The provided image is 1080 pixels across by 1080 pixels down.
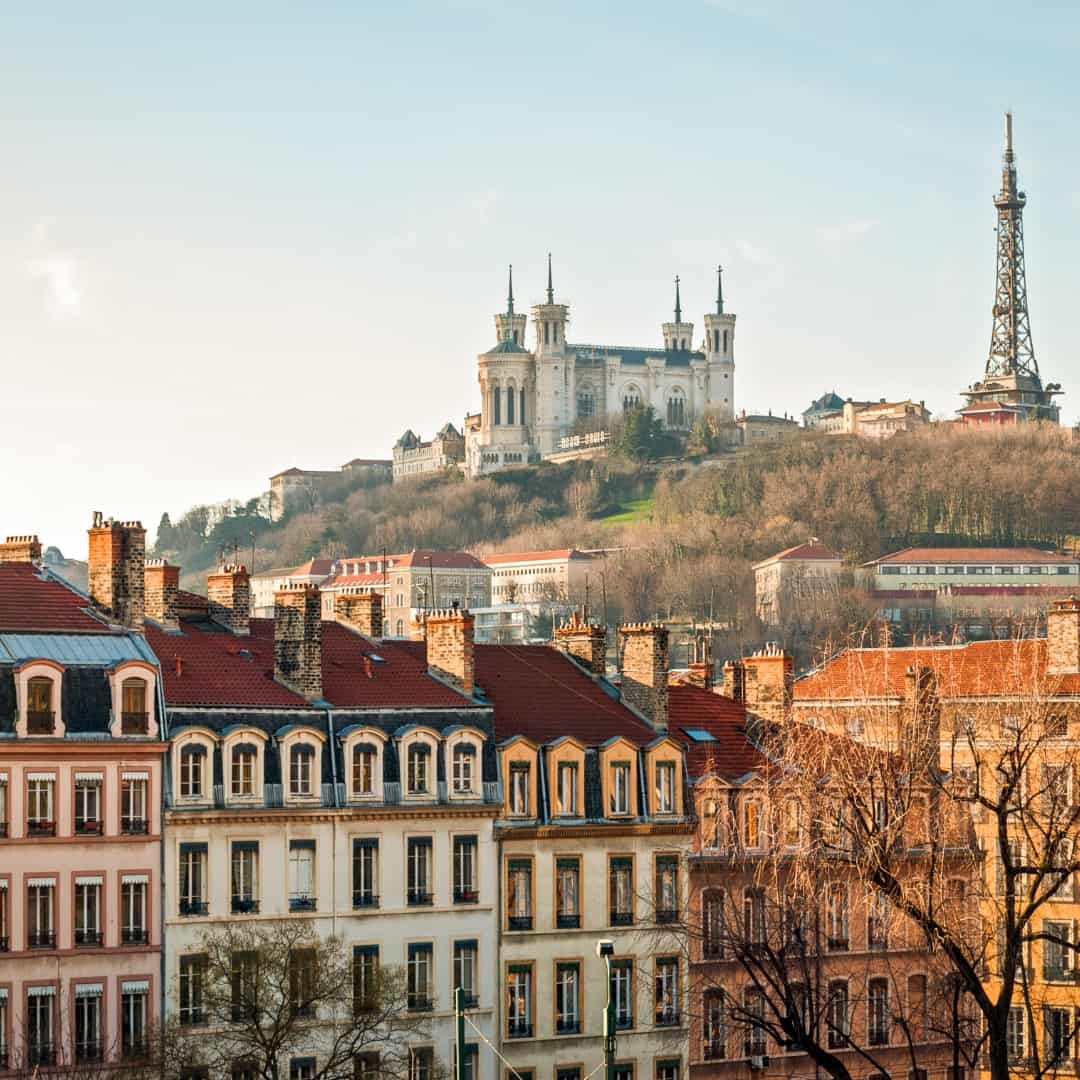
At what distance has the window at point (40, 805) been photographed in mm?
52500

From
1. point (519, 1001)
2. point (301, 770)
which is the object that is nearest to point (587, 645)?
point (519, 1001)

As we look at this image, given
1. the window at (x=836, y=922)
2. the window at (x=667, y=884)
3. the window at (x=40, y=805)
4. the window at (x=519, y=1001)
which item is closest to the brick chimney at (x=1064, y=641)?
the window at (x=836, y=922)

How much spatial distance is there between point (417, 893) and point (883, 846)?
1592cm

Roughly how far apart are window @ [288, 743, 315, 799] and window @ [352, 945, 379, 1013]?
3.33m

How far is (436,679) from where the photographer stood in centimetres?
6028

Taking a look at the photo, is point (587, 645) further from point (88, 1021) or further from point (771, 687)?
point (88, 1021)

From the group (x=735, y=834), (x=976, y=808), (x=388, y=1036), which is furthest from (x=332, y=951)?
(x=976, y=808)

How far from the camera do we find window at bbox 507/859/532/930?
193 ft

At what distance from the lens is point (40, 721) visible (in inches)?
2078

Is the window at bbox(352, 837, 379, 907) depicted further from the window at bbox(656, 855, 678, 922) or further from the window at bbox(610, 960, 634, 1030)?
the window at bbox(656, 855, 678, 922)

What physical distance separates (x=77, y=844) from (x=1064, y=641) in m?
29.2

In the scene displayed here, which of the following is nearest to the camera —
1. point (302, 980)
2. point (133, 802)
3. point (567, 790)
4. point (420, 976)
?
point (133, 802)

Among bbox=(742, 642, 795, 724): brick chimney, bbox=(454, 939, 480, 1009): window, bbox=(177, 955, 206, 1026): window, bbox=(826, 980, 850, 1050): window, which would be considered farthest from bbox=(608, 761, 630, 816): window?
bbox=(177, 955, 206, 1026): window

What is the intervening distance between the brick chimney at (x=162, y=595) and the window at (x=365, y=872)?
6167 mm
